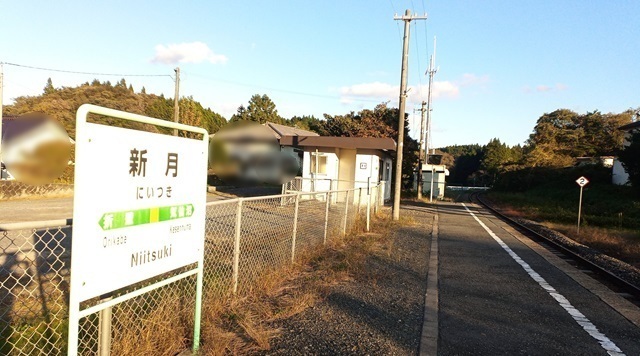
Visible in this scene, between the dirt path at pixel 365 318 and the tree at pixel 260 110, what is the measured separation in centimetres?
3883

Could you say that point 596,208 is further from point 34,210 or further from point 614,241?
point 34,210

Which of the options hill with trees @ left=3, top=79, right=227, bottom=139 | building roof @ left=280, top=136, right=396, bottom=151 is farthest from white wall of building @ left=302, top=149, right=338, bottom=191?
hill with trees @ left=3, top=79, right=227, bottom=139

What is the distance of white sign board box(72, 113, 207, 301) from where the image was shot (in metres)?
2.29

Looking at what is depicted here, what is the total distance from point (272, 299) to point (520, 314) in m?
3.16

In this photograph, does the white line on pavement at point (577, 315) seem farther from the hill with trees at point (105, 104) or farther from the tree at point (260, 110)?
the tree at point (260, 110)

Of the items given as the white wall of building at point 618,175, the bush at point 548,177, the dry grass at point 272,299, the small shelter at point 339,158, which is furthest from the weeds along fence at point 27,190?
the bush at point 548,177

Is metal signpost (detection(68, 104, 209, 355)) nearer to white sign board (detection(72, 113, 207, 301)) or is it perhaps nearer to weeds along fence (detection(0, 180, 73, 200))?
white sign board (detection(72, 113, 207, 301))

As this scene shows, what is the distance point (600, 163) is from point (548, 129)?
1190 centimetres

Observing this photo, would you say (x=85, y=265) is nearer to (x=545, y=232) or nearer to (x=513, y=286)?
(x=513, y=286)

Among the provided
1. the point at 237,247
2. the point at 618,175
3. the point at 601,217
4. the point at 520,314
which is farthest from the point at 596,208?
the point at 237,247

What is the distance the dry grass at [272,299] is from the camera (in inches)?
151

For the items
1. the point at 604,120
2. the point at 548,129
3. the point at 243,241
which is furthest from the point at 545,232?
the point at 604,120

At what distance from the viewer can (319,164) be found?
20.8 metres

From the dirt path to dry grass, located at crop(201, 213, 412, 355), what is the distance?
126 mm
